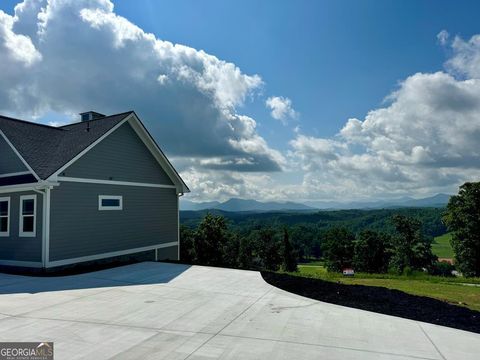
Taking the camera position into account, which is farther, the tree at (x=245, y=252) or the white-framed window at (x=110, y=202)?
the tree at (x=245, y=252)

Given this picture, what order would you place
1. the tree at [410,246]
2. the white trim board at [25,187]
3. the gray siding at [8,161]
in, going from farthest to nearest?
the tree at [410,246] < the gray siding at [8,161] < the white trim board at [25,187]

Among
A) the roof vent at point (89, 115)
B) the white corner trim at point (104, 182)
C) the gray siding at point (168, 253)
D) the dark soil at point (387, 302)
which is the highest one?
the roof vent at point (89, 115)

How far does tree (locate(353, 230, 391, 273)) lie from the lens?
190 ft

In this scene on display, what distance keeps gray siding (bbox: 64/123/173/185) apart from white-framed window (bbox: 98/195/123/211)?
29.9 inches

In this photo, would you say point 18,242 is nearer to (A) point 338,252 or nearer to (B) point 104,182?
(B) point 104,182

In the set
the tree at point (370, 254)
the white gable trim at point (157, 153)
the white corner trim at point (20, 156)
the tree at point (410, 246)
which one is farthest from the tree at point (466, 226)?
the white corner trim at point (20, 156)

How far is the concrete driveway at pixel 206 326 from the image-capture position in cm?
484

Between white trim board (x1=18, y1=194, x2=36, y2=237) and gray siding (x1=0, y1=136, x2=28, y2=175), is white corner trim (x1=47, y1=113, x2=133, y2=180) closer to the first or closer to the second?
white trim board (x1=18, y1=194, x2=36, y2=237)

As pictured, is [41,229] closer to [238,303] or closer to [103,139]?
[103,139]

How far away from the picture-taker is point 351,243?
62.0 metres

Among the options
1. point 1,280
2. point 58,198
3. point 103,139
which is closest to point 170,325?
point 1,280

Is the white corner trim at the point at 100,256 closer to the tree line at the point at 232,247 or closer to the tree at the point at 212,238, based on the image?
the tree at the point at 212,238

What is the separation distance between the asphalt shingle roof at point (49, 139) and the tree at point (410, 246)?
41.8 meters

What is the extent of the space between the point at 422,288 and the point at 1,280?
490 inches
